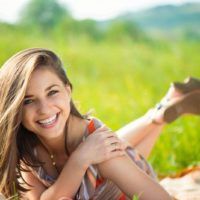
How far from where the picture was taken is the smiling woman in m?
2.31

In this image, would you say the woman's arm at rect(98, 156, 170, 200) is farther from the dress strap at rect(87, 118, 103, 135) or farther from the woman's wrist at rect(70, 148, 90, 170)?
the dress strap at rect(87, 118, 103, 135)

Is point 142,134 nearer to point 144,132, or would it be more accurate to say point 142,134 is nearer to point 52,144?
point 144,132

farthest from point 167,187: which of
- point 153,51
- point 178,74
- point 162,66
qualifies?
point 153,51

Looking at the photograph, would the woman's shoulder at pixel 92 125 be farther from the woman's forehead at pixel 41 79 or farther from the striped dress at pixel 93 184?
the woman's forehead at pixel 41 79

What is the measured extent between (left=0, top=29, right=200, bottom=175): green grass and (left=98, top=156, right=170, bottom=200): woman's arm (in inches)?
54.6

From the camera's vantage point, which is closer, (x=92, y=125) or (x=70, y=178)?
(x=70, y=178)

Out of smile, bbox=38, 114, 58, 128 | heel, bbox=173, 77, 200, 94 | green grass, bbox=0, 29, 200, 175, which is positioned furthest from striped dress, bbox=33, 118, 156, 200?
green grass, bbox=0, 29, 200, 175

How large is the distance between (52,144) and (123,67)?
570 centimetres

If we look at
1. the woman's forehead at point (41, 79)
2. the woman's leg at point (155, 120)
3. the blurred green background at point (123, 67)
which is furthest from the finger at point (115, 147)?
the woman's leg at point (155, 120)

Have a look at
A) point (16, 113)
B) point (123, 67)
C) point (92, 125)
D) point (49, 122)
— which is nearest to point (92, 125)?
point (92, 125)

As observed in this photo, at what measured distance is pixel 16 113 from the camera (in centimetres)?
232

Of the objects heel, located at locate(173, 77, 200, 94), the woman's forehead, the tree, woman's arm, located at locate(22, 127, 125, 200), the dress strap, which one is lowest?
woman's arm, located at locate(22, 127, 125, 200)

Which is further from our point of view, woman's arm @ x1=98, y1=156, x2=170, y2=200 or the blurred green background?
the blurred green background

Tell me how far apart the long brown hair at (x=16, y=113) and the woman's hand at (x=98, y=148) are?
0.64 ft
